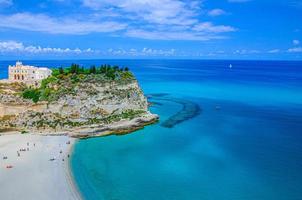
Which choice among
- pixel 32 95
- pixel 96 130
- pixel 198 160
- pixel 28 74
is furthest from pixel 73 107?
pixel 198 160

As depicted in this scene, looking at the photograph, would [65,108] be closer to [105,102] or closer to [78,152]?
[105,102]

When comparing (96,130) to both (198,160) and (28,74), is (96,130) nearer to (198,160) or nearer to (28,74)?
(198,160)

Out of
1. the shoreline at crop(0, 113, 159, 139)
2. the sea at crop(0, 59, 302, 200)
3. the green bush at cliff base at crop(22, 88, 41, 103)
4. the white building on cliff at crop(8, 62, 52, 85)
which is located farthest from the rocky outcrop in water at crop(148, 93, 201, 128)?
the white building on cliff at crop(8, 62, 52, 85)

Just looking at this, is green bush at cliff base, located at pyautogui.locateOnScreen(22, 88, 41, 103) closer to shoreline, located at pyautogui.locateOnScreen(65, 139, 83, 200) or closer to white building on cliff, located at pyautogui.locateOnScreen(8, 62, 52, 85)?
white building on cliff, located at pyautogui.locateOnScreen(8, 62, 52, 85)

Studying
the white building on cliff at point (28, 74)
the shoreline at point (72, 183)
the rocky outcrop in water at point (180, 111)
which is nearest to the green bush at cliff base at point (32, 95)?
the white building on cliff at point (28, 74)

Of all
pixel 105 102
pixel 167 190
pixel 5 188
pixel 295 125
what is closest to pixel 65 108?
pixel 105 102

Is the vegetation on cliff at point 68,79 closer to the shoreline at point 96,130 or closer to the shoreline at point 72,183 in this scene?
the shoreline at point 96,130
